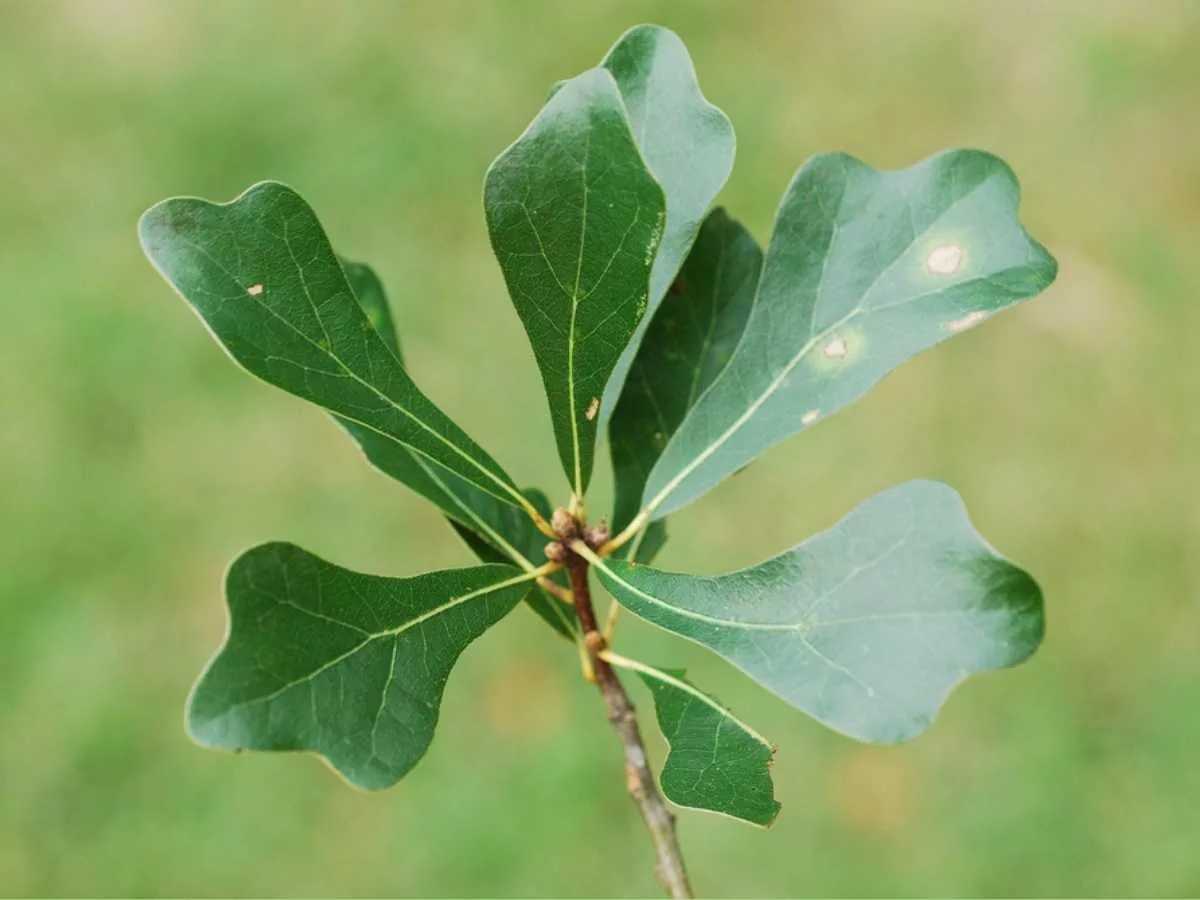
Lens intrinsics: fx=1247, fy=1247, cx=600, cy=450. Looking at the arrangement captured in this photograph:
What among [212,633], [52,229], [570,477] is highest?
[52,229]

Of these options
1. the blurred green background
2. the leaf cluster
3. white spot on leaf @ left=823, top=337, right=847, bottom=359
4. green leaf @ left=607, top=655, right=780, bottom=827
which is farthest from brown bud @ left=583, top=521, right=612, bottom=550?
Result: the blurred green background

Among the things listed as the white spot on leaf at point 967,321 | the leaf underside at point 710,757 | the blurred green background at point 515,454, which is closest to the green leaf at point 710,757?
the leaf underside at point 710,757

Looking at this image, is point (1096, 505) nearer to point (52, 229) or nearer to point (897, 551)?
point (897, 551)

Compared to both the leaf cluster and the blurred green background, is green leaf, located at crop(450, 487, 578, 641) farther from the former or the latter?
the blurred green background

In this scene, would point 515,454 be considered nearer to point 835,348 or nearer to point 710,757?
point 835,348

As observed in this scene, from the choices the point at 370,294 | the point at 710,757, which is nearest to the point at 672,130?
the point at 370,294

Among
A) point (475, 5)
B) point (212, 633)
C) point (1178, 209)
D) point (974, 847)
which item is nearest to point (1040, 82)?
point (1178, 209)
